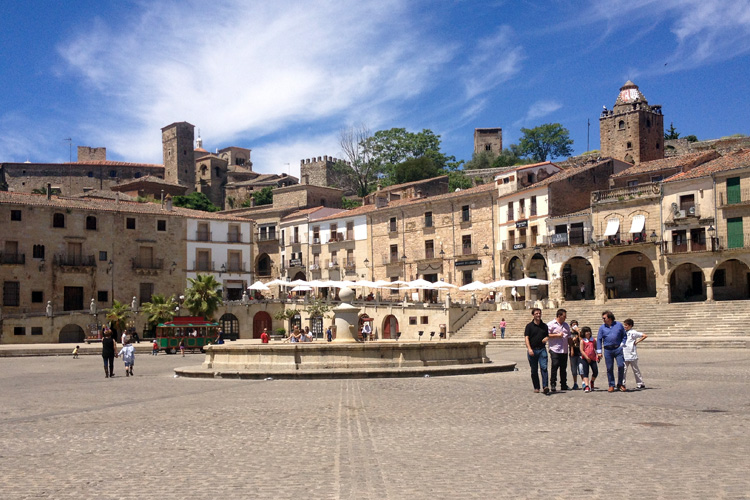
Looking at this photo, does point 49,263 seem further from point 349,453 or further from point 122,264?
point 349,453

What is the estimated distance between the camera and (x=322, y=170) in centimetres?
10994

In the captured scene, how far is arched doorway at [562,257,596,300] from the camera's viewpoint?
2094 inches

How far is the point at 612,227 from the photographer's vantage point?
49.3 meters

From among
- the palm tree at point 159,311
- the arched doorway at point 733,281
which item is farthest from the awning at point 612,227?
the palm tree at point 159,311

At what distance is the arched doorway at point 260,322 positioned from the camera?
5803 cm

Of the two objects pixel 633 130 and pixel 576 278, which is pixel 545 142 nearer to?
pixel 633 130

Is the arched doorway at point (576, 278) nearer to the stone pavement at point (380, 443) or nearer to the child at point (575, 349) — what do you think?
the stone pavement at point (380, 443)

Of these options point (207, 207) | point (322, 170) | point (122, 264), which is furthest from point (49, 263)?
point (322, 170)

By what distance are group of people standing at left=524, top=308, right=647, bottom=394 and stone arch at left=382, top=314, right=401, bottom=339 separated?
125 ft

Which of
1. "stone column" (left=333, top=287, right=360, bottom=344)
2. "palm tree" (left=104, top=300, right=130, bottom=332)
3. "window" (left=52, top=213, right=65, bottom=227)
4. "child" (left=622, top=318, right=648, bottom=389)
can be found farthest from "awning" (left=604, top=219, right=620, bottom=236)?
"window" (left=52, top=213, right=65, bottom=227)

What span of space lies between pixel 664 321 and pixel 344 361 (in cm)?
2589

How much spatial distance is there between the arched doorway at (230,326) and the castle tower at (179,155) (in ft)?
192

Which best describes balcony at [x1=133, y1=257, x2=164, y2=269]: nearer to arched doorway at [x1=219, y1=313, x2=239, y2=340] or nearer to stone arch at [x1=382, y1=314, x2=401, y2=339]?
arched doorway at [x1=219, y1=313, x2=239, y2=340]

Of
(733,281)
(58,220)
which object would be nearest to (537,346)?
(733,281)
